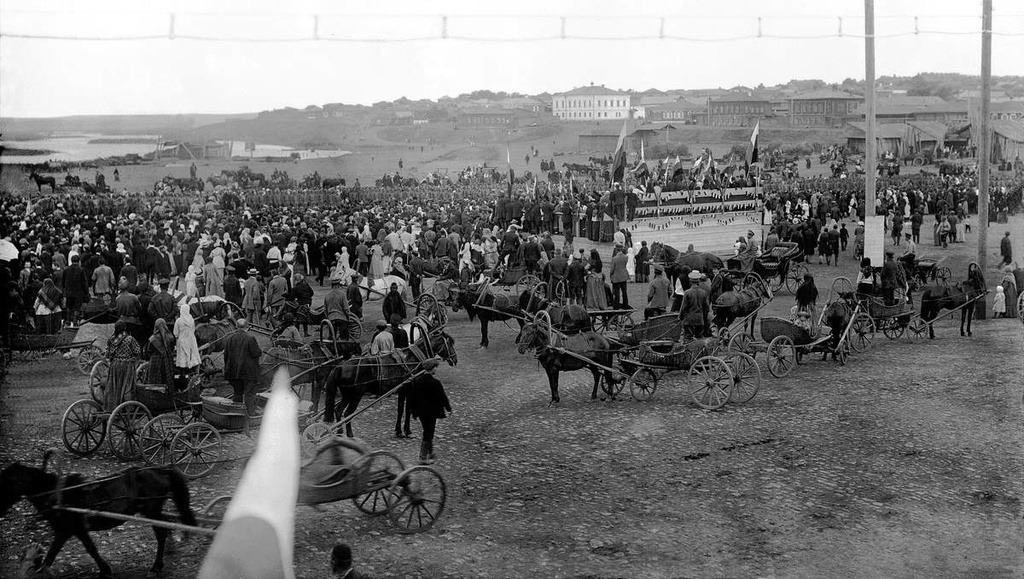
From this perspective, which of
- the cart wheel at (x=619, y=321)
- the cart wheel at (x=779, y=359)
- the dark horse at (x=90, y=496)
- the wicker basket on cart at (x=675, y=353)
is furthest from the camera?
the cart wheel at (x=619, y=321)

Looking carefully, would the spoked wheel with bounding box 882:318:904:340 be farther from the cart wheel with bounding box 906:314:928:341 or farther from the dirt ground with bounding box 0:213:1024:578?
the dirt ground with bounding box 0:213:1024:578

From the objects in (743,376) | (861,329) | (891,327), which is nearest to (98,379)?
(743,376)

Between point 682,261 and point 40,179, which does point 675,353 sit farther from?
point 40,179

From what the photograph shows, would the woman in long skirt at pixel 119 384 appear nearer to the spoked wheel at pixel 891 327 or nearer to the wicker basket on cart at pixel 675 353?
the wicker basket on cart at pixel 675 353

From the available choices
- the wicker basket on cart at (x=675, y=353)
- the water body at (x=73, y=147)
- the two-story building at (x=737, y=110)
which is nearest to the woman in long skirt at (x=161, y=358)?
the water body at (x=73, y=147)

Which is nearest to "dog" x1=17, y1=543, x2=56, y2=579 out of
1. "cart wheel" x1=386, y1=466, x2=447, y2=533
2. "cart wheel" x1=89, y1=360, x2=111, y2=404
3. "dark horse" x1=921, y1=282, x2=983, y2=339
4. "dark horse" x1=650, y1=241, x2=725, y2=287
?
"cart wheel" x1=386, y1=466, x2=447, y2=533

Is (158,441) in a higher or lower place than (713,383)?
lower
